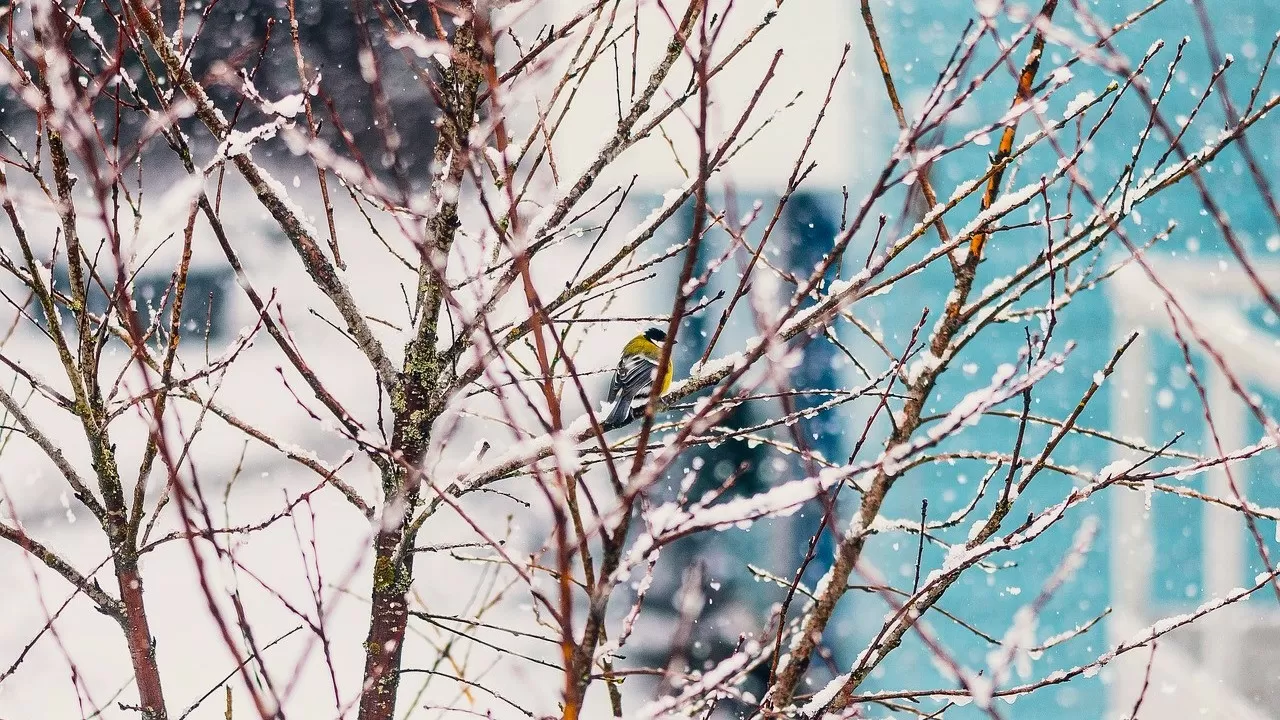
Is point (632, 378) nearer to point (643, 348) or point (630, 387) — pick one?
point (630, 387)

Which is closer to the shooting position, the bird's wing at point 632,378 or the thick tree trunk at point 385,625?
the thick tree trunk at point 385,625

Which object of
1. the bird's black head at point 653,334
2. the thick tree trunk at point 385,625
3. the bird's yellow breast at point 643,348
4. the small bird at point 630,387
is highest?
the bird's yellow breast at point 643,348

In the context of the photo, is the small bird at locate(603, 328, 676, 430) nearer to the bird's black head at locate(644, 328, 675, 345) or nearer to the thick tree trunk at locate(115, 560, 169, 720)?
the bird's black head at locate(644, 328, 675, 345)

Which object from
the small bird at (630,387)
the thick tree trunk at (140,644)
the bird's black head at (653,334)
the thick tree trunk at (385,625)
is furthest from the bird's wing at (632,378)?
the thick tree trunk at (140,644)

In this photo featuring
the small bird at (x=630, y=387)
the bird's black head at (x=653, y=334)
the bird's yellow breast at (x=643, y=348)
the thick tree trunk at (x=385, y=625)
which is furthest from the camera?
the bird's yellow breast at (x=643, y=348)

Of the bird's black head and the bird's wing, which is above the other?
the bird's black head

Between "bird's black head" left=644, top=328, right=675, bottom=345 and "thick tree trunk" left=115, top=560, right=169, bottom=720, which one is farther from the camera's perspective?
"bird's black head" left=644, top=328, right=675, bottom=345

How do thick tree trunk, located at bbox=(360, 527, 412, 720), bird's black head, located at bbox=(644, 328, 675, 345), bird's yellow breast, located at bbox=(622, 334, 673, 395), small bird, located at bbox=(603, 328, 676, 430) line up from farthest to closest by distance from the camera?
bird's yellow breast, located at bbox=(622, 334, 673, 395), bird's black head, located at bbox=(644, 328, 675, 345), small bird, located at bbox=(603, 328, 676, 430), thick tree trunk, located at bbox=(360, 527, 412, 720)

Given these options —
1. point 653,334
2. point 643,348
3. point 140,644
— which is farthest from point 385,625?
point 643,348

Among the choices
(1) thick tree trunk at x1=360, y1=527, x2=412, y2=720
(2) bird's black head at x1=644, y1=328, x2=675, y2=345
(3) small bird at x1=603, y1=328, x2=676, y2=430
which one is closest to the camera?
(1) thick tree trunk at x1=360, y1=527, x2=412, y2=720

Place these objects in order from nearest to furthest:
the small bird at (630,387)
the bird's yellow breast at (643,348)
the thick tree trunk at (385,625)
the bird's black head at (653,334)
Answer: the thick tree trunk at (385,625) < the small bird at (630,387) < the bird's black head at (653,334) < the bird's yellow breast at (643,348)

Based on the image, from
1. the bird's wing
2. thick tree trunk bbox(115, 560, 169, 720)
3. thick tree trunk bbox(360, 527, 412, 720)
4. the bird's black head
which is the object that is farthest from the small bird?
thick tree trunk bbox(115, 560, 169, 720)

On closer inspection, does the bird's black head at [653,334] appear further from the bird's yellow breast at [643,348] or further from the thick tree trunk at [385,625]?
the thick tree trunk at [385,625]

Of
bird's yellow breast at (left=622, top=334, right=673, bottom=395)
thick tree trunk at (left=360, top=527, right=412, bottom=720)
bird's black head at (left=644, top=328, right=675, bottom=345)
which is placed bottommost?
thick tree trunk at (left=360, top=527, right=412, bottom=720)
